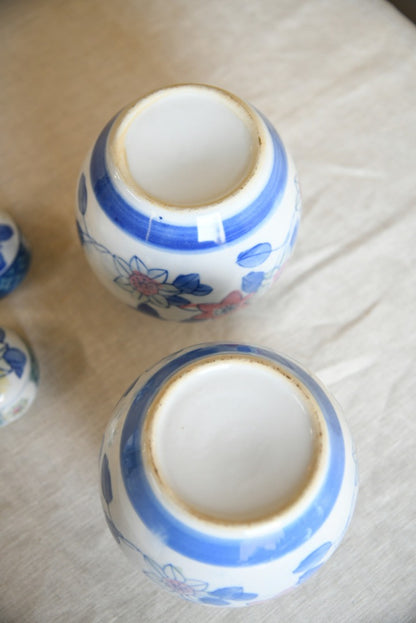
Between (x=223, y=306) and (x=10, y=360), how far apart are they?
17cm

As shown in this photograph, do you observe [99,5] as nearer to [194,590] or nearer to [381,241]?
[381,241]

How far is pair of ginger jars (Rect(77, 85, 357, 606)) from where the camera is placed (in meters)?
0.29

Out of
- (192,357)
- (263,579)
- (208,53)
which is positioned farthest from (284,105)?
(263,579)

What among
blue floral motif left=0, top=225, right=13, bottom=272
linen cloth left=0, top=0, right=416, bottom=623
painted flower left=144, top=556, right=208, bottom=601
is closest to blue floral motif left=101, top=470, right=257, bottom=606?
painted flower left=144, top=556, right=208, bottom=601

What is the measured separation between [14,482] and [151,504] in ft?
0.66

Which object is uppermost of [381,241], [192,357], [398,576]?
[192,357]

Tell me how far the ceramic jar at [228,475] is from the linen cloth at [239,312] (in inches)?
5.0

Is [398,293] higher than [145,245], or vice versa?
[145,245]

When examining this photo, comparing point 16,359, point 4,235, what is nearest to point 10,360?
point 16,359

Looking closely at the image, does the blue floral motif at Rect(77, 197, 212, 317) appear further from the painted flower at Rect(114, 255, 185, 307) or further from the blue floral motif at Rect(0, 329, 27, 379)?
the blue floral motif at Rect(0, 329, 27, 379)

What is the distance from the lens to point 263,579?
288 millimetres

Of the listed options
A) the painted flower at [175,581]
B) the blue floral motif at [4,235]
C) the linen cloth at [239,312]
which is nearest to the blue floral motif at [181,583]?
the painted flower at [175,581]

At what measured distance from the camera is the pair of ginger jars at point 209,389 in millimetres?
287

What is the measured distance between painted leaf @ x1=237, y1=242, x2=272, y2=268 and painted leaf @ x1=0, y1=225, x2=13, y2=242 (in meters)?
0.22
